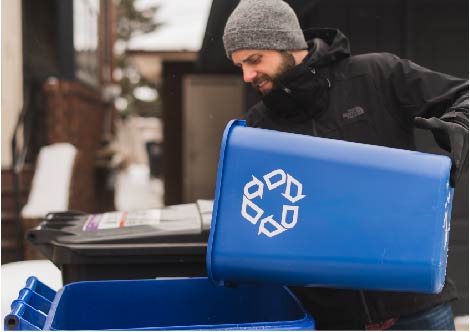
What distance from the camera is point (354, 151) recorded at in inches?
45.4

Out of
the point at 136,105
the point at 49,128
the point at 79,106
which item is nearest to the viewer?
the point at 49,128

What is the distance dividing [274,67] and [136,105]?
2651 centimetres

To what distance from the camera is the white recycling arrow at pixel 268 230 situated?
3.76ft

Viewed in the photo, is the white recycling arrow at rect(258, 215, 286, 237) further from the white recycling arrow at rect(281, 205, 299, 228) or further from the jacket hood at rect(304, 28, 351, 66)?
the jacket hood at rect(304, 28, 351, 66)

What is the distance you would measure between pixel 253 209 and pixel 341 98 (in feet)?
2.19

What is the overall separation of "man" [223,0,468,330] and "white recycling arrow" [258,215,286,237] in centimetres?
58

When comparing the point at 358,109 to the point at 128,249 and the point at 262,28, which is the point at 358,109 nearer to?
the point at 262,28

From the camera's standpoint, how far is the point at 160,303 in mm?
1531

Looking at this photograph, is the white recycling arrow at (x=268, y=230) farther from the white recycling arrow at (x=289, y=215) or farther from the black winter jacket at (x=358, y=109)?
the black winter jacket at (x=358, y=109)

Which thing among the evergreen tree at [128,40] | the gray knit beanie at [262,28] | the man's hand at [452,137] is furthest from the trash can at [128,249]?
the evergreen tree at [128,40]

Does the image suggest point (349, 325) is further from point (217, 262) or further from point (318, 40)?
point (318, 40)

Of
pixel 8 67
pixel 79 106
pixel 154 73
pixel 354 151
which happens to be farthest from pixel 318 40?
pixel 154 73

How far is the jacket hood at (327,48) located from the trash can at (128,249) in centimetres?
58

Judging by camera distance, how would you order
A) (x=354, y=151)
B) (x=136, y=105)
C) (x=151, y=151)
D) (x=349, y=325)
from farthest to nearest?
(x=136, y=105) < (x=151, y=151) < (x=349, y=325) < (x=354, y=151)
